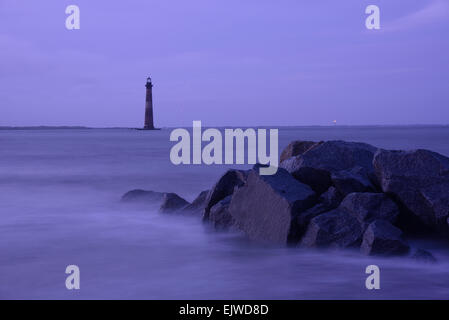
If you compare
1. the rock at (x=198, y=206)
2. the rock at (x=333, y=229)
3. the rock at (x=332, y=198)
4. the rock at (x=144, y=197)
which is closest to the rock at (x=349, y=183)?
the rock at (x=332, y=198)

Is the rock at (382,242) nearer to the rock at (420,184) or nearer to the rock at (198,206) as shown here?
the rock at (420,184)

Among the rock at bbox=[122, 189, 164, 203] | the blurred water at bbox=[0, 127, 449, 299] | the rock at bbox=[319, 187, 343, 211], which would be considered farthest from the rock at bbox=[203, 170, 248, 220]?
the rock at bbox=[122, 189, 164, 203]

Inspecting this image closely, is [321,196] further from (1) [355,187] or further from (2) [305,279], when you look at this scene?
(2) [305,279]

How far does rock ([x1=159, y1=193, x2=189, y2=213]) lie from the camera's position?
8016 millimetres

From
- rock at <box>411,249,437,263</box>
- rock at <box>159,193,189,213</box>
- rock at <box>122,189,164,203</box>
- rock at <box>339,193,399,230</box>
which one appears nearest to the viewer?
rock at <box>411,249,437,263</box>

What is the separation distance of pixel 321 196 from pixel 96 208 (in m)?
4.50

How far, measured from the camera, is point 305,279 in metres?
4.91

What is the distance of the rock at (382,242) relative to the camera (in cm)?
517

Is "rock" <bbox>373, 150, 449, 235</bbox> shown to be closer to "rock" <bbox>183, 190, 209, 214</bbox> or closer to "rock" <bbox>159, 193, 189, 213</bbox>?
"rock" <bbox>183, 190, 209, 214</bbox>

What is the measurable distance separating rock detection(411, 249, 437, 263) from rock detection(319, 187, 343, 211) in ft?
3.43

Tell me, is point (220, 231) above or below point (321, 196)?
below
